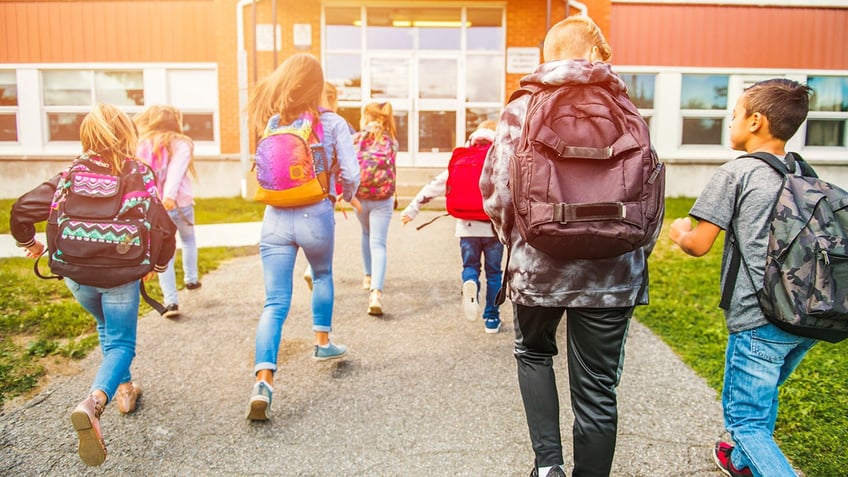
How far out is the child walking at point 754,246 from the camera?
2.50 metres

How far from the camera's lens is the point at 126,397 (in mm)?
3672

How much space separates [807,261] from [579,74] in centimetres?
110

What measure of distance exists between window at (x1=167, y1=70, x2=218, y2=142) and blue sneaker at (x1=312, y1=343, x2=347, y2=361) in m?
13.0

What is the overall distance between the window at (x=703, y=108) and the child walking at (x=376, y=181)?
41.8ft

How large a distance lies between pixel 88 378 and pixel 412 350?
218cm

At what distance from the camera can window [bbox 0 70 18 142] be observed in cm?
1634

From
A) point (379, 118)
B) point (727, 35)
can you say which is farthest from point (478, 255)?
point (727, 35)

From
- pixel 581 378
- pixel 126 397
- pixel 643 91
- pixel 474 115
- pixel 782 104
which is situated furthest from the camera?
pixel 643 91

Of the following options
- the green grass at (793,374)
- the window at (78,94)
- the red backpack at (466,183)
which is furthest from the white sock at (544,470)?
the window at (78,94)

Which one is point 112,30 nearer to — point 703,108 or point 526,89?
point 703,108

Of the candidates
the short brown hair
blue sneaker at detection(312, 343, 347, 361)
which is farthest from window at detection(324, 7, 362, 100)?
the short brown hair

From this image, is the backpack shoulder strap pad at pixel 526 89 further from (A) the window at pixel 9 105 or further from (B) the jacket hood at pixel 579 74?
(A) the window at pixel 9 105

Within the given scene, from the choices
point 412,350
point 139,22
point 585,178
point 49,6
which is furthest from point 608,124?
point 49,6

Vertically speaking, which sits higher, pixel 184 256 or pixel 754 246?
pixel 754 246
